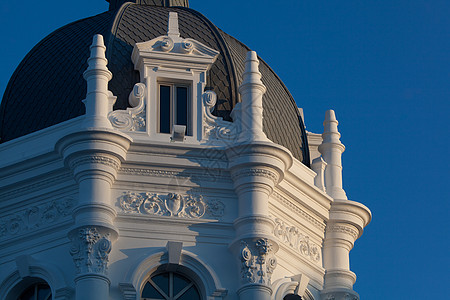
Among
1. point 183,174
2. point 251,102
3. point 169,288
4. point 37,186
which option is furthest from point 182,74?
point 169,288

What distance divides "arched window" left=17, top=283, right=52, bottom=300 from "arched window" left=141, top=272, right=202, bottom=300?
2371mm

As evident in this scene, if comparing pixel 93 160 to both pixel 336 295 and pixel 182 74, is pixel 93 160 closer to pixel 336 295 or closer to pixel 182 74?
pixel 182 74

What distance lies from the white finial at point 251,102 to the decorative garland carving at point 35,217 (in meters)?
4.67

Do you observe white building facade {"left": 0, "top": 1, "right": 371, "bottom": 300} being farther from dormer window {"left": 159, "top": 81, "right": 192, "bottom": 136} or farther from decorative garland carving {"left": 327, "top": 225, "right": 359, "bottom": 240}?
decorative garland carving {"left": 327, "top": 225, "right": 359, "bottom": 240}

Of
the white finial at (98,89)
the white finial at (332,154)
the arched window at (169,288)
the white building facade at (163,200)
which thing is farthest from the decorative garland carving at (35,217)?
the white finial at (332,154)

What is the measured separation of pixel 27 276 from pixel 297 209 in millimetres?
7083

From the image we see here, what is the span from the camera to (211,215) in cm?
3925

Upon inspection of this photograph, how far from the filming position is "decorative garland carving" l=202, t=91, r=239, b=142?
131 feet

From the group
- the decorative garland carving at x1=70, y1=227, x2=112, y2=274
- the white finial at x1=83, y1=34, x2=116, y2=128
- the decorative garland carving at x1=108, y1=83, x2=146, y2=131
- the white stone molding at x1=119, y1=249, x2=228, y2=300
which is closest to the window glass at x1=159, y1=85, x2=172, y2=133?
the decorative garland carving at x1=108, y1=83, x2=146, y2=131

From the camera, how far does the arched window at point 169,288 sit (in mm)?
38562

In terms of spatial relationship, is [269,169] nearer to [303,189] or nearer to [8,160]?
[303,189]

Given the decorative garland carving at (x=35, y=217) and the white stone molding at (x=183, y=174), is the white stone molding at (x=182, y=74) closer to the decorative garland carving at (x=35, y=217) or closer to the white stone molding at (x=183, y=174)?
the white stone molding at (x=183, y=174)

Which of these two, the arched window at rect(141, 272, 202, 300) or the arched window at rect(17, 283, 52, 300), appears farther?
the arched window at rect(17, 283, 52, 300)

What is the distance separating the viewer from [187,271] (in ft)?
127
